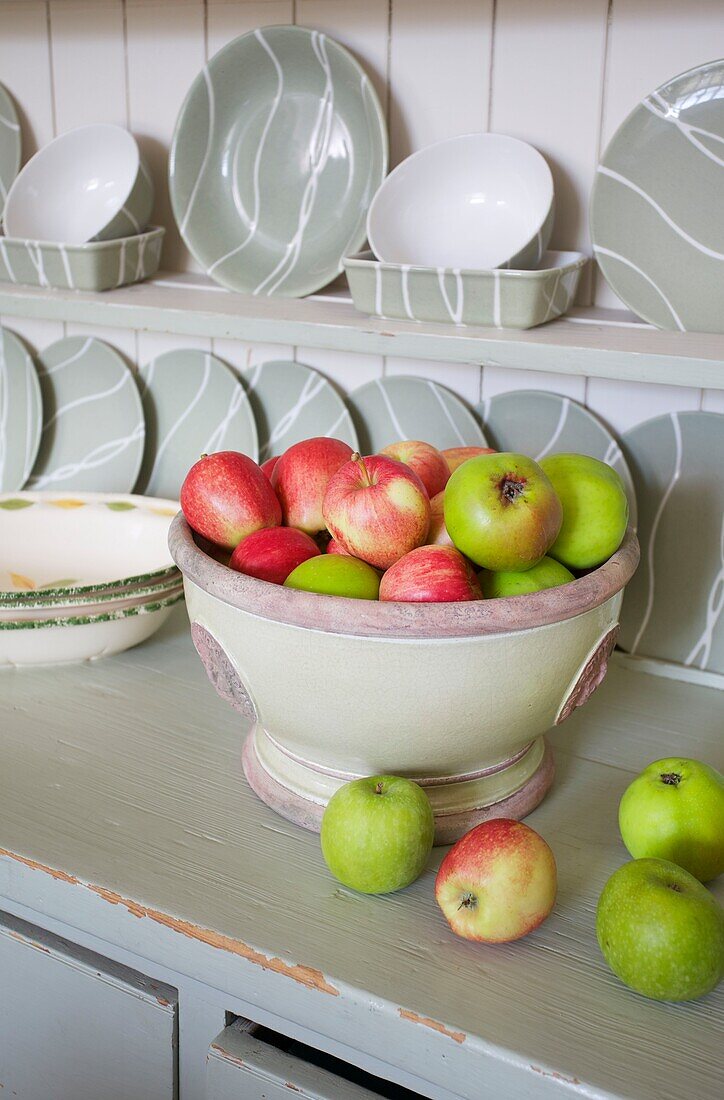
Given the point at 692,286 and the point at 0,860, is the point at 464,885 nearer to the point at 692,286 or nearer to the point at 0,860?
the point at 0,860

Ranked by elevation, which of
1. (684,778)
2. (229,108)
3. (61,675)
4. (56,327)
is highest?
(229,108)

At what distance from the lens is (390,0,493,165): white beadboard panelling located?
1.08m

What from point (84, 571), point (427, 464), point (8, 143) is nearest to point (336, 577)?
point (427, 464)

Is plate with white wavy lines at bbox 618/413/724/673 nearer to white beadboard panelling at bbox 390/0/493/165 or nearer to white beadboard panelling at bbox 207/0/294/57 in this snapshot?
white beadboard panelling at bbox 390/0/493/165

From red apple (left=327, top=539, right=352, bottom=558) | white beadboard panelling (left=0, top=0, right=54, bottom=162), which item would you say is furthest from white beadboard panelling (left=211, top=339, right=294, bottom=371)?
red apple (left=327, top=539, right=352, bottom=558)

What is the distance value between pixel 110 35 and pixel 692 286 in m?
0.78

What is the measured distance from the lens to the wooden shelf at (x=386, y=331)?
916 millimetres

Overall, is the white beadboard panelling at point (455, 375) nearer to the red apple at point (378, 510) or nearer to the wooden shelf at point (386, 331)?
the wooden shelf at point (386, 331)

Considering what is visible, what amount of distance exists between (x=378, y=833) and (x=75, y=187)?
0.93 meters

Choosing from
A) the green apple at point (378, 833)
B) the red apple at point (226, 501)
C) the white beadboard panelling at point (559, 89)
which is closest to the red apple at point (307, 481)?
the red apple at point (226, 501)

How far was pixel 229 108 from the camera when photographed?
3.94ft

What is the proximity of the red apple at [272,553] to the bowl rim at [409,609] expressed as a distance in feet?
0.17

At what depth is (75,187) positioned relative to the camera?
4.27 ft

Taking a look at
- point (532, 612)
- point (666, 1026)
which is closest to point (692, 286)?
point (532, 612)
